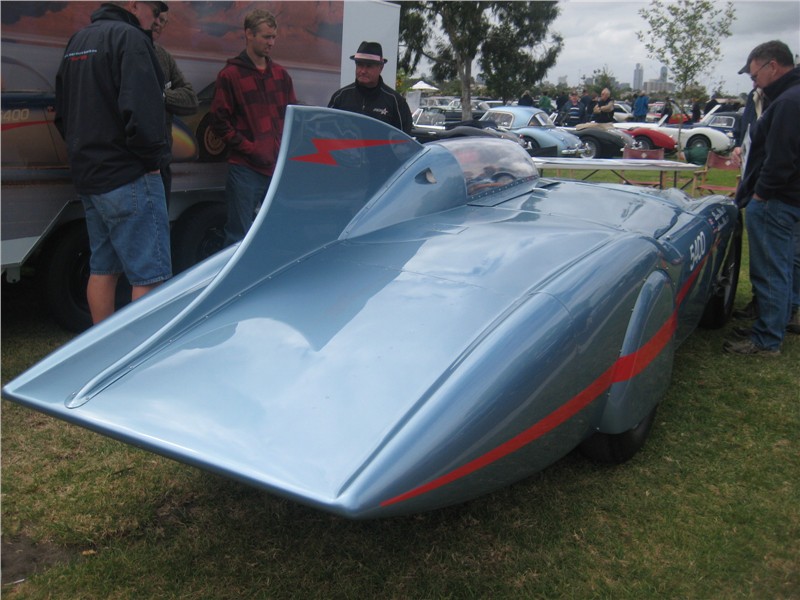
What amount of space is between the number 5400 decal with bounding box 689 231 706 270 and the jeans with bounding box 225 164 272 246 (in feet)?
9.43

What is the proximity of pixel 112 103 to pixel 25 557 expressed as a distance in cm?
217

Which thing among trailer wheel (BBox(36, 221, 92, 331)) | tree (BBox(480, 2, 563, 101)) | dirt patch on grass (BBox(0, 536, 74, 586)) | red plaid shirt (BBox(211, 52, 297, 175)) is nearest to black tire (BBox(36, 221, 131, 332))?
trailer wheel (BBox(36, 221, 92, 331))

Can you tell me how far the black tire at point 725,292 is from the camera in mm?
4895

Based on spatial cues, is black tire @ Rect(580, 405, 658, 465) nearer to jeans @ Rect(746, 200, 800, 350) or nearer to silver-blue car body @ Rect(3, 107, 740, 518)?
silver-blue car body @ Rect(3, 107, 740, 518)

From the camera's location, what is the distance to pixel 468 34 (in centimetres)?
2958

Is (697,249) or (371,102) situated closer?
(697,249)

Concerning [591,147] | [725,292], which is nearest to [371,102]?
[725,292]

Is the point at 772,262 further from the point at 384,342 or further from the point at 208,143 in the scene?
the point at 208,143

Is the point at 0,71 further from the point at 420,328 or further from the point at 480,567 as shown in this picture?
the point at 480,567

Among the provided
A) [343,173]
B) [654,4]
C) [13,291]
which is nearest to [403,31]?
[654,4]

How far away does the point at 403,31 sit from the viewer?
28453mm

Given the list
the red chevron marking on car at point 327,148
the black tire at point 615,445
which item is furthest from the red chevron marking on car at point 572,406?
the red chevron marking on car at point 327,148

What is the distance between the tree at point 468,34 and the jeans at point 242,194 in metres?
22.1

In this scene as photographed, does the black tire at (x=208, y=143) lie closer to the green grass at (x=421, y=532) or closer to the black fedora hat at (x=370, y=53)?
the black fedora hat at (x=370, y=53)
